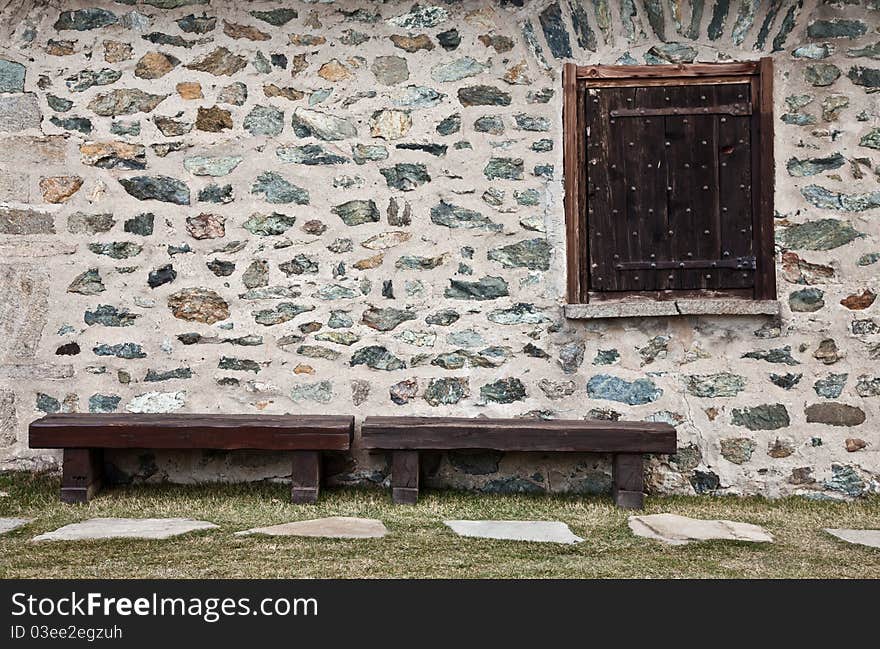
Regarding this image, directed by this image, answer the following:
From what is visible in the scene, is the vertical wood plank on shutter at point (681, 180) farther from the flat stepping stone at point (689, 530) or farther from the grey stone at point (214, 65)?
the grey stone at point (214, 65)

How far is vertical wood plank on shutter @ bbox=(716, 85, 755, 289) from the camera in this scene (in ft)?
16.5

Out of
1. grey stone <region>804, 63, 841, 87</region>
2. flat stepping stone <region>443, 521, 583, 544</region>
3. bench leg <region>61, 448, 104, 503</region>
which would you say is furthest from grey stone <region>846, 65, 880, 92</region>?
bench leg <region>61, 448, 104, 503</region>

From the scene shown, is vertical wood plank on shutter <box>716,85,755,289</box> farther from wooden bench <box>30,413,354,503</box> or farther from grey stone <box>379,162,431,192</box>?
wooden bench <box>30,413,354,503</box>

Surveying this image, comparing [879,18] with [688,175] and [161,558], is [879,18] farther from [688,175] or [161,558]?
[161,558]

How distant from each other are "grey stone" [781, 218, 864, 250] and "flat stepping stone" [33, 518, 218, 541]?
3158mm

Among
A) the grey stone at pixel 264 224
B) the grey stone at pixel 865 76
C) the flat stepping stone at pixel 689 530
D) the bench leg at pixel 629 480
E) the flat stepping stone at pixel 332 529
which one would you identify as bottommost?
the flat stepping stone at pixel 689 530

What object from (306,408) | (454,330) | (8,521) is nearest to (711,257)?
(454,330)

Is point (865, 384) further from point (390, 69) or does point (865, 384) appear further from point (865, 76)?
point (390, 69)

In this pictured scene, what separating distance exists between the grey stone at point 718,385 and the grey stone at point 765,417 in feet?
0.36

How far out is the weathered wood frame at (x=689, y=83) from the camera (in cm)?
499

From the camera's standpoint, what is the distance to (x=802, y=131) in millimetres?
4969

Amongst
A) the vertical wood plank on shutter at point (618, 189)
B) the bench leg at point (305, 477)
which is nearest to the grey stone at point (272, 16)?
the vertical wood plank on shutter at point (618, 189)

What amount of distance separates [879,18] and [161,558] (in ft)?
13.8

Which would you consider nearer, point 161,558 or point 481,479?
point 161,558
